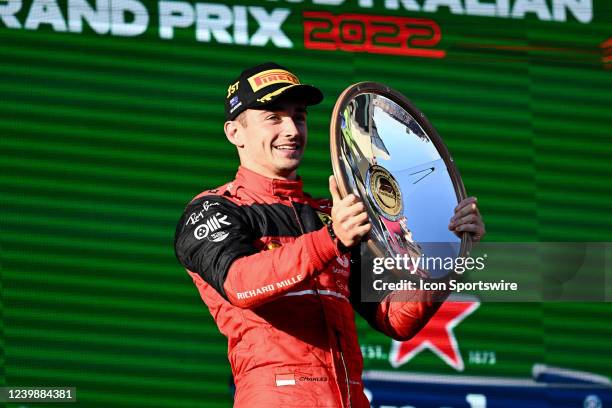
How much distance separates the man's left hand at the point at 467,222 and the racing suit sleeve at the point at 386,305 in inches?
11.4

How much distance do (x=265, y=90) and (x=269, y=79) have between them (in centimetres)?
6

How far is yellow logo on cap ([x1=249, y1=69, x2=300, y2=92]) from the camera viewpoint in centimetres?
422

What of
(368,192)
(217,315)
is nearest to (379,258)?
(368,192)

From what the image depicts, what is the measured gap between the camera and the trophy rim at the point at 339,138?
11.7ft

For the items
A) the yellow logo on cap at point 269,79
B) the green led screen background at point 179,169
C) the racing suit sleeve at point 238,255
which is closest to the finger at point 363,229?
the racing suit sleeve at point 238,255

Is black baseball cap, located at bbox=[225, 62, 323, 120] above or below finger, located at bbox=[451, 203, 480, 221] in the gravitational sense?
above

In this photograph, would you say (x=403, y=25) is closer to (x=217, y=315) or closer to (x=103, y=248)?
(x=103, y=248)

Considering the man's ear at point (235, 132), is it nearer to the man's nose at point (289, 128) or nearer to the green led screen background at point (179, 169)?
the man's nose at point (289, 128)

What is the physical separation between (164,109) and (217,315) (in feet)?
9.73

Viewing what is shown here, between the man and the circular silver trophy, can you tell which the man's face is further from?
the circular silver trophy

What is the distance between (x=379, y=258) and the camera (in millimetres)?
3656

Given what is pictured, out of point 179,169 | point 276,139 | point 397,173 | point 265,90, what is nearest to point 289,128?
point 276,139

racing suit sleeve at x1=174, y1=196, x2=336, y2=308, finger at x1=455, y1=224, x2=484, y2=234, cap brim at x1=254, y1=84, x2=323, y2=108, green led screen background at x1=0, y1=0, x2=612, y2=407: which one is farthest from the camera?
green led screen background at x1=0, y1=0, x2=612, y2=407

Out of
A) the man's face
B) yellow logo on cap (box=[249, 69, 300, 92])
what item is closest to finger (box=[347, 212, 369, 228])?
the man's face
